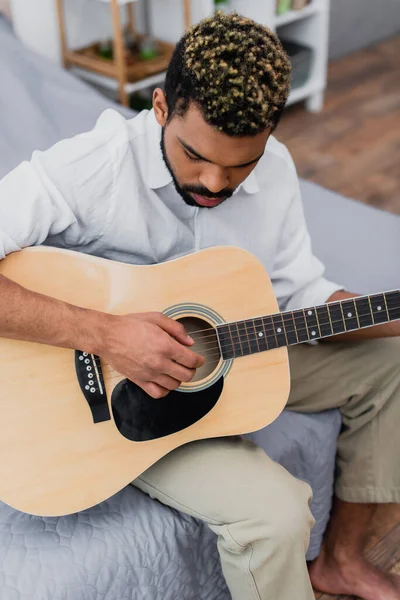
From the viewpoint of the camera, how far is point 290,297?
149cm

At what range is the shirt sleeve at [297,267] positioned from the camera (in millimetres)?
1443

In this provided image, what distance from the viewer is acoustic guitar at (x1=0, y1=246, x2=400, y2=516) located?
116 cm

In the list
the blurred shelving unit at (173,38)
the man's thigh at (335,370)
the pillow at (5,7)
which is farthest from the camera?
the blurred shelving unit at (173,38)

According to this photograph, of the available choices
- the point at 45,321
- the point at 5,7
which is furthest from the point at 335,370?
the point at 5,7

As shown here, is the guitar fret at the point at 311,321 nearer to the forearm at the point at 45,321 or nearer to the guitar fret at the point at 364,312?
the guitar fret at the point at 364,312

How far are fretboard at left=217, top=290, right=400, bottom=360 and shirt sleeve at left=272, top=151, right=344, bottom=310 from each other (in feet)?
0.58

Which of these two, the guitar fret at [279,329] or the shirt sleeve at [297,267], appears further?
the shirt sleeve at [297,267]

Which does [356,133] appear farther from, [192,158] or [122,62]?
[192,158]

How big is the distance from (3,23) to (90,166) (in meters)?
1.42

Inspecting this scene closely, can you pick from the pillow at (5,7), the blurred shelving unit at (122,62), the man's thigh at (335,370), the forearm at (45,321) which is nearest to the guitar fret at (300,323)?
the man's thigh at (335,370)

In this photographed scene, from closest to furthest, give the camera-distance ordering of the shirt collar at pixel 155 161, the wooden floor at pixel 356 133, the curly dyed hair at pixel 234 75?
the curly dyed hair at pixel 234 75
the shirt collar at pixel 155 161
the wooden floor at pixel 356 133

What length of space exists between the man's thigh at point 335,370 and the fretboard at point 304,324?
0.17 m

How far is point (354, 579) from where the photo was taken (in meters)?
1.47

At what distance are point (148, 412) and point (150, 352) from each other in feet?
0.36
